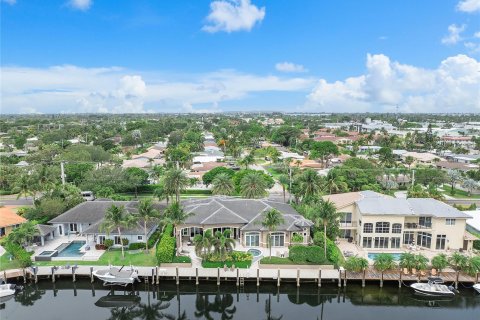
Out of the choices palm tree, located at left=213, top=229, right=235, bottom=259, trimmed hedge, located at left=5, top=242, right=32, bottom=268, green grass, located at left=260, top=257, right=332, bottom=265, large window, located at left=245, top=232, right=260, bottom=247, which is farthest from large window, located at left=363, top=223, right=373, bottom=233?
trimmed hedge, located at left=5, top=242, right=32, bottom=268

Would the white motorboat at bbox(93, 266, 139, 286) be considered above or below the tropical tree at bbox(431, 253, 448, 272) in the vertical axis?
below

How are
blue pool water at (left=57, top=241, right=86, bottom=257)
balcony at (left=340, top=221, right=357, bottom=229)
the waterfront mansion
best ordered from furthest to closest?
balcony at (left=340, top=221, right=357, bottom=229)
the waterfront mansion
blue pool water at (left=57, top=241, right=86, bottom=257)

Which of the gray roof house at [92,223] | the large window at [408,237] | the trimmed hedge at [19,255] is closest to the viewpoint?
the trimmed hedge at [19,255]

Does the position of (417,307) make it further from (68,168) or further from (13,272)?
(68,168)

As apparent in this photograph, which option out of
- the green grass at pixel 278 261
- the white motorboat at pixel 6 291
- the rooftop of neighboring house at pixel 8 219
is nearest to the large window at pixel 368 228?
the green grass at pixel 278 261

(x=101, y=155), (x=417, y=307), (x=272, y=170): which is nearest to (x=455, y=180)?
(x=272, y=170)

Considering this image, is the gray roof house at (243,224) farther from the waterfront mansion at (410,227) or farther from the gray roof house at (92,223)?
the waterfront mansion at (410,227)

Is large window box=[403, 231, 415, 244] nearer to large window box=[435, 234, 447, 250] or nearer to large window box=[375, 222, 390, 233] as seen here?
large window box=[435, 234, 447, 250]
